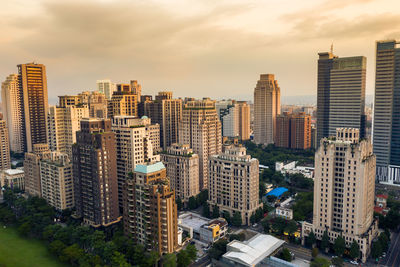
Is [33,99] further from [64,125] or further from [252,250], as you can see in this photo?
[252,250]

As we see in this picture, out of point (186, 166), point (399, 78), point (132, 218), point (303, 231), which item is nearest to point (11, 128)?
point (186, 166)

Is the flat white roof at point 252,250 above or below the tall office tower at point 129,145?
below

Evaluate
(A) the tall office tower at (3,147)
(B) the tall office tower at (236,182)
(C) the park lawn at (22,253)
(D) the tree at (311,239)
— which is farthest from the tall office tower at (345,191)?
(A) the tall office tower at (3,147)

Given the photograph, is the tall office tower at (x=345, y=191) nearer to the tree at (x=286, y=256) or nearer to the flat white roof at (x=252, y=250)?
the tree at (x=286, y=256)

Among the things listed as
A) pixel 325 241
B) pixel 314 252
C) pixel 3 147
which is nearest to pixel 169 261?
pixel 314 252

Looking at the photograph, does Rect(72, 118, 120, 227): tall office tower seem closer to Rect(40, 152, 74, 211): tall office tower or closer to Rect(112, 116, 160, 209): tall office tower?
Rect(112, 116, 160, 209): tall office tower

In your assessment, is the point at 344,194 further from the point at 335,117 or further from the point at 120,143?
the point at 335,117
